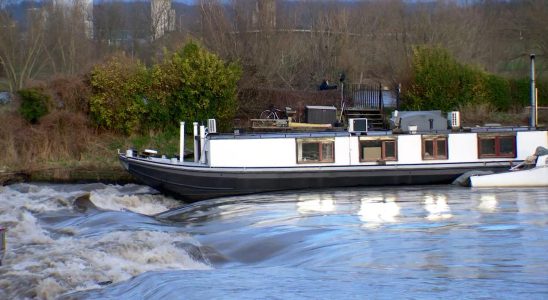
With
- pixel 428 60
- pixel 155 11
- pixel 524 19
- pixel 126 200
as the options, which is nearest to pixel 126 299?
pixel 126 200

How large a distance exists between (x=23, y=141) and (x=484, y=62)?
2980cm

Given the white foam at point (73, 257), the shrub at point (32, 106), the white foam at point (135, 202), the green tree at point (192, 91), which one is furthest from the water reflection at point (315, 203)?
the shrub at point (32, 106)

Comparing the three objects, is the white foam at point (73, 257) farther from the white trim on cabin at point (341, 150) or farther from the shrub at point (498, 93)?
the shrub at point (498, 93)

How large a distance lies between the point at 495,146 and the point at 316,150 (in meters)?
5.96

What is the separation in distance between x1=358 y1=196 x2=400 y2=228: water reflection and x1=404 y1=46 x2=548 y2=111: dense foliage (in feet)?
52.7

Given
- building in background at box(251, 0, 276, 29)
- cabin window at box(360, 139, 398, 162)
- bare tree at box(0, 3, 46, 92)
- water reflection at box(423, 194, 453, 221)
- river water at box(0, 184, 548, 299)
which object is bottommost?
river water at box(0, 184, 548, 299)

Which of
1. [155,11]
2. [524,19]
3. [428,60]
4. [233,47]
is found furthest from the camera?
[155,11]

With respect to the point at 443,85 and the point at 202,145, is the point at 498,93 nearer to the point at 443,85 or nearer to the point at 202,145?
the point at 443,85

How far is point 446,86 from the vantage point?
40938 mm

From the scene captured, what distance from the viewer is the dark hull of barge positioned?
89.4 ft

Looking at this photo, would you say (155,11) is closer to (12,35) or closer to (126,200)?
(12,35)

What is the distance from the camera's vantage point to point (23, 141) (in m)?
36.9

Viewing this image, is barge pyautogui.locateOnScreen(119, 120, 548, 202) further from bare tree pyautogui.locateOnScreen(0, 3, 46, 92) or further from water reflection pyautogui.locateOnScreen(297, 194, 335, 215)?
bare tree pyautogui.locateOnScreen(0, 3, 46, 92)

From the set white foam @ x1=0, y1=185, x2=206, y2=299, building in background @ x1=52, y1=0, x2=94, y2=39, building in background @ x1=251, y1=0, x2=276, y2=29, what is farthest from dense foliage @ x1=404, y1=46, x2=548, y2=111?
building in background @ x1=52, y1=0, x2=94, y2=39
